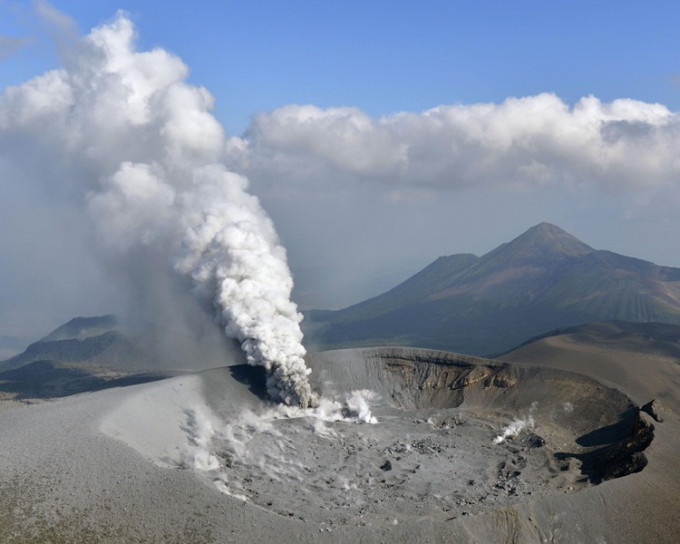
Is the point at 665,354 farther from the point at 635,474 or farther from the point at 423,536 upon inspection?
the point at 423,536

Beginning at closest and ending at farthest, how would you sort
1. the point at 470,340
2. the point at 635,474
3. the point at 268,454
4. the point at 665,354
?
the point at 635,474, the point at 268,454, the point at 665,354, the point at 470,340

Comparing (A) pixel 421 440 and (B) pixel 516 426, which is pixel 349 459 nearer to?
(A) pixel 421 440

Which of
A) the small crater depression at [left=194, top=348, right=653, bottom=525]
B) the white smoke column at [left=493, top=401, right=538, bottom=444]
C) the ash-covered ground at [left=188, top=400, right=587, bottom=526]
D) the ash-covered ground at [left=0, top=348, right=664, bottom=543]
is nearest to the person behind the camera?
the ash-covered ground at [left=0, top=348, right=664, bottom=543]

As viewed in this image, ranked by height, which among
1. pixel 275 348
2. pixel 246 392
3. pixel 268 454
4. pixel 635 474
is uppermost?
pixel 275 348

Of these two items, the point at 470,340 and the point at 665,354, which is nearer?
the point at 665,354

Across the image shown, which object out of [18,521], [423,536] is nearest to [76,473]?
[18,521]

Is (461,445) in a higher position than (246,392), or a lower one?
lower

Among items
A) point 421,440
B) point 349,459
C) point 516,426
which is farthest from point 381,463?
point 516,426

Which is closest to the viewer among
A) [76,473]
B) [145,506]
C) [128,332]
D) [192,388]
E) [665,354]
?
[145,506]
